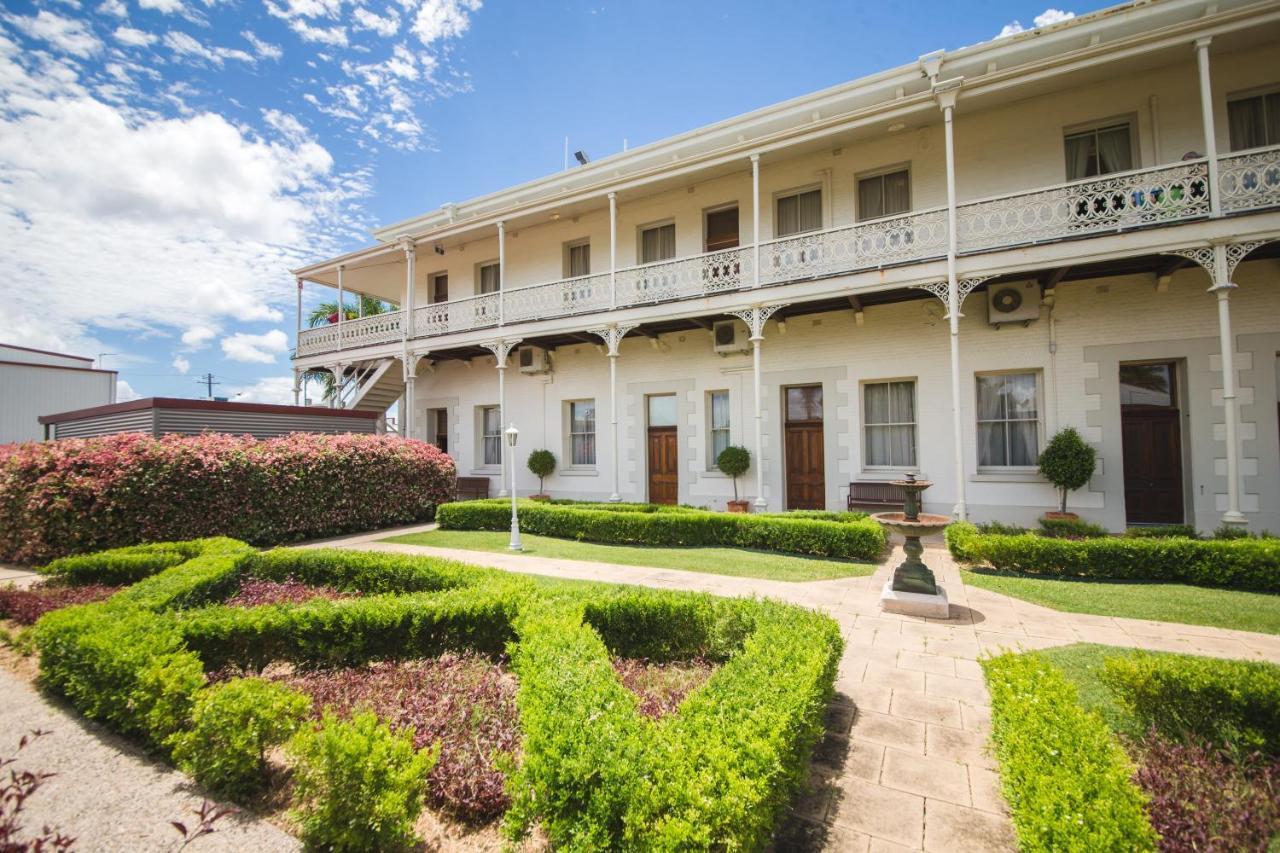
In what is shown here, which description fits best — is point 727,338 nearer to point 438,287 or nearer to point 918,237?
point 918,237

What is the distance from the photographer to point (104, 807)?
9.92ft

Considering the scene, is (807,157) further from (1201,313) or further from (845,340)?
(1201,313)

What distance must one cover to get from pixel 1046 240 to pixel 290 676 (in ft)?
39.0

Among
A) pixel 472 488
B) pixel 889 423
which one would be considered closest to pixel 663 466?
pixel 889 423

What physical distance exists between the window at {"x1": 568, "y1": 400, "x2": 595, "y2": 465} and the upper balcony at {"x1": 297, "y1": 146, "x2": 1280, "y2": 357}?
2900mm

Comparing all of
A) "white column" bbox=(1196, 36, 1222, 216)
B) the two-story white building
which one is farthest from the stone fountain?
"white column" bbox=(1196, 36, 1222, 216)

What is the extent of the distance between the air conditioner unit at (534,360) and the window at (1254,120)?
14.7 metres

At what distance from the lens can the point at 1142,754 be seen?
319 cm

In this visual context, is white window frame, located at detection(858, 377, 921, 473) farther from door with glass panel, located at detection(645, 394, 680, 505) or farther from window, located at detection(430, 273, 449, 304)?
window, located at detection(430, 273, 449, 304)

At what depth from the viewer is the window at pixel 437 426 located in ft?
61.4

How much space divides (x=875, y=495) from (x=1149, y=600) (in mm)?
5430

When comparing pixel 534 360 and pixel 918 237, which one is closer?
pixel 918 237

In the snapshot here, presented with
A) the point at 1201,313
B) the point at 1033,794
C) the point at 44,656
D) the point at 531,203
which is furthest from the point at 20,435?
the point at 1201,313

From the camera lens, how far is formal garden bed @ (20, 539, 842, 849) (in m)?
2.44
